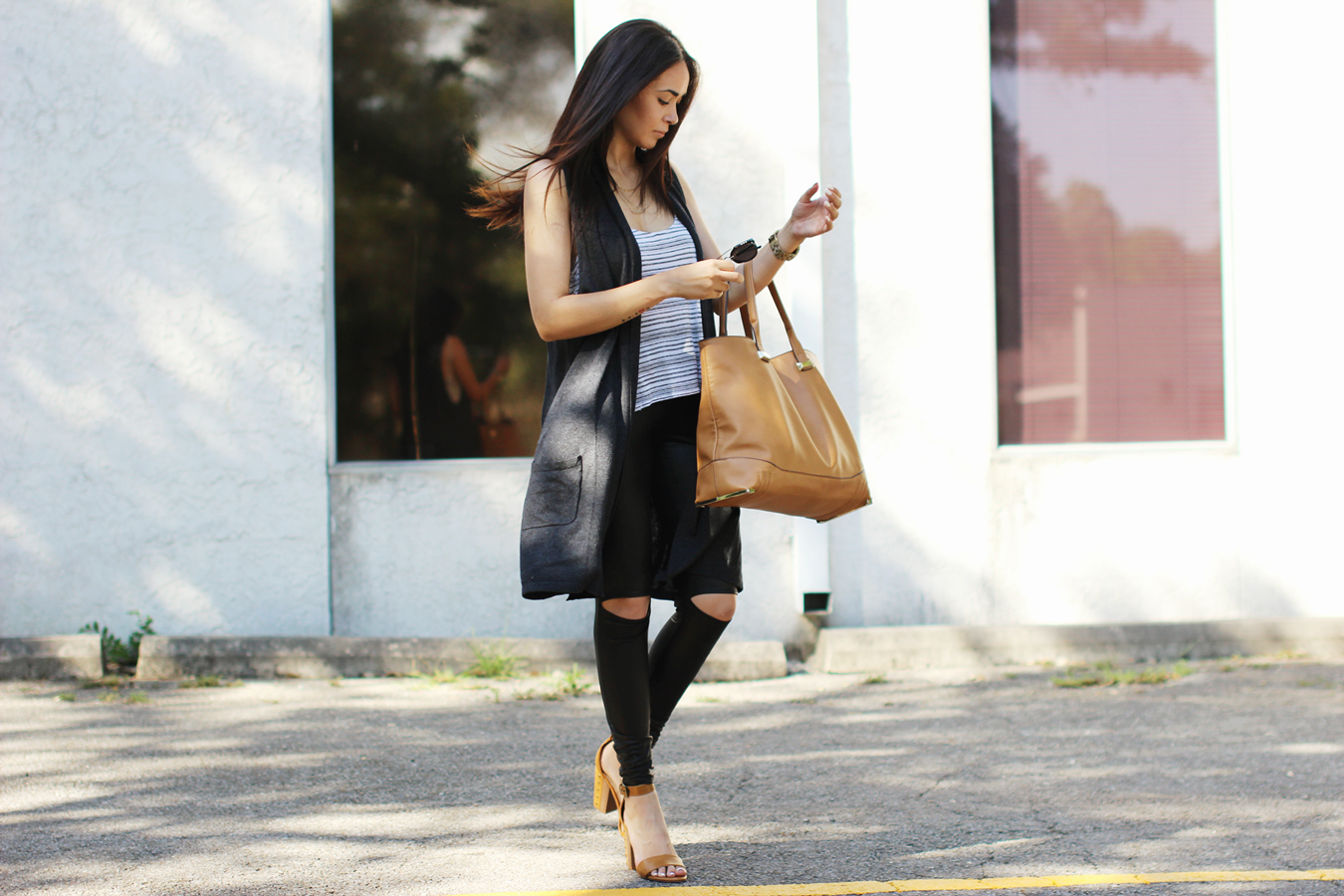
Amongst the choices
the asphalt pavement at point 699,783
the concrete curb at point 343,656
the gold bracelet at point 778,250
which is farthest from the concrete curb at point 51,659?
the gold bracelet at point 778,250

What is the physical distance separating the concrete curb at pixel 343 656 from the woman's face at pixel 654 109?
2986 mm

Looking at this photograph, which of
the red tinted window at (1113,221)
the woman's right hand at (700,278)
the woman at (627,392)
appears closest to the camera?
the woman's right hand at (700,278)

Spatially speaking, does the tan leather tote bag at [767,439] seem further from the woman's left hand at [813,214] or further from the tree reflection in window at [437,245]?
the tree reflection in window at [437,245]

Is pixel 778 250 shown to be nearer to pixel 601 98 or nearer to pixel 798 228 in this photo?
pixel 798 228

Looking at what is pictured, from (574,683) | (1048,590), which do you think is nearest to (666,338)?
(574,683)

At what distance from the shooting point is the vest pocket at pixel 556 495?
261 centimetres

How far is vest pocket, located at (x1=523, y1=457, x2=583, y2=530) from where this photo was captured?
261 cm

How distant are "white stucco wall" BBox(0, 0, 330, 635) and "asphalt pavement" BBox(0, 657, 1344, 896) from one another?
64 centimetres

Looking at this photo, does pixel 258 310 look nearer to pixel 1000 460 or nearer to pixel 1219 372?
pixel 1000 460

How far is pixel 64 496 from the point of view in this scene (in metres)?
5.64

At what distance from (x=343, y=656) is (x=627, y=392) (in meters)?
3.16

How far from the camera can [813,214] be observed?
9.05ft

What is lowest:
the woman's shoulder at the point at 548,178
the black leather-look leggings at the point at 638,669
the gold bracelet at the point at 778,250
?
the black leather-look leggings at the point at 638,669

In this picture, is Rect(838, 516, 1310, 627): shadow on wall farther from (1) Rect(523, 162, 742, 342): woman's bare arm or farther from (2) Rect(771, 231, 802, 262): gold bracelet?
(1) Rect(523, 162, 742, 342): woman's bare arm
